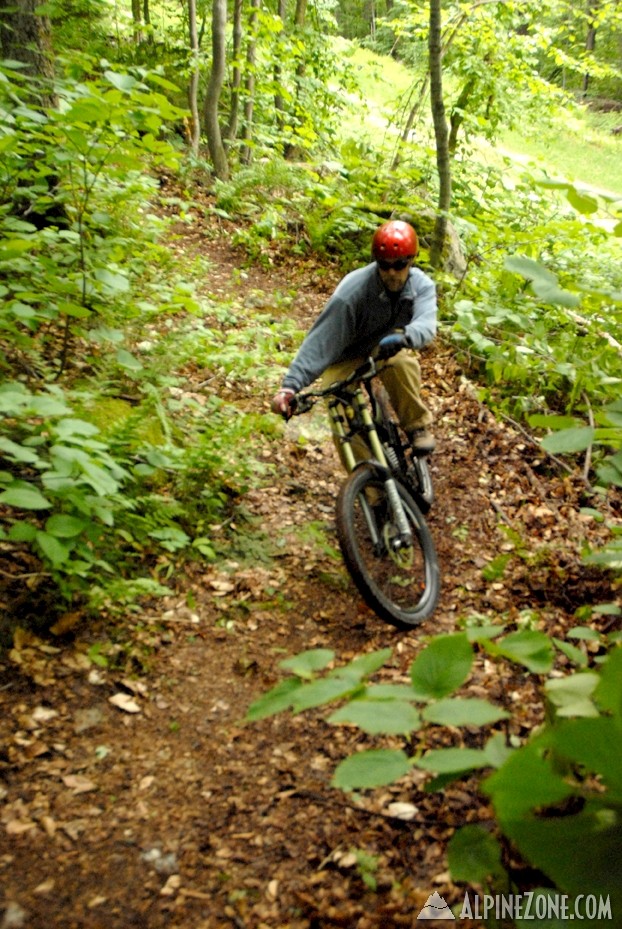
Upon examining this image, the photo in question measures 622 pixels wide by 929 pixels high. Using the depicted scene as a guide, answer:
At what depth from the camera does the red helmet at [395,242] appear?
4.00m

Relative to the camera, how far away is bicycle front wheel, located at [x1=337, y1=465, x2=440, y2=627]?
3875mm

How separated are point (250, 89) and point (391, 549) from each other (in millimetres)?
10567

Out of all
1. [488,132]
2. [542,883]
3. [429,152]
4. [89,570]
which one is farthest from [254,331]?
[488,132]

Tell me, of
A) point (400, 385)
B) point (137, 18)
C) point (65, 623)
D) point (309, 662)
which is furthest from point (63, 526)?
point (137, 18)

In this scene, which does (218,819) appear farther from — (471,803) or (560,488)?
(560,488)

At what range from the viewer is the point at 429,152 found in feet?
30.9

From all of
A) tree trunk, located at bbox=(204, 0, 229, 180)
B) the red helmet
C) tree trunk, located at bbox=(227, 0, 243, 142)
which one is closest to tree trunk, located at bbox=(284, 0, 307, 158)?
tree trunk, located at bbox=(227, 0, 243, 142)

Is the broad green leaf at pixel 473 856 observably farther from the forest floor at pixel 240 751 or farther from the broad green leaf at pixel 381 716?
the forest floor at pixel 240 751

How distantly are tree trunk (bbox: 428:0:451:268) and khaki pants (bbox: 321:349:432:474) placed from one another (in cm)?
392

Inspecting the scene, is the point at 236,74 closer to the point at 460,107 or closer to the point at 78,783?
Result: the point at 460,107

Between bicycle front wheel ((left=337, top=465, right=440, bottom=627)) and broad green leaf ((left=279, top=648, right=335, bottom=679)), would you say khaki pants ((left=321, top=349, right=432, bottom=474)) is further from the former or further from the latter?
broad green leaf ((left=279, top=648, right=335, bottom=679))

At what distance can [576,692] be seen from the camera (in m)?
1.65

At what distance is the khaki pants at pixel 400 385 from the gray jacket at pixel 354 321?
16 cm

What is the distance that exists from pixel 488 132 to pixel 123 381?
9.95 metres
